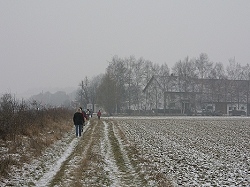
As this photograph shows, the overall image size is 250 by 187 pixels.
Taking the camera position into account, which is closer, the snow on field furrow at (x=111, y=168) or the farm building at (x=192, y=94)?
the snow on field furrow at (x=111, y=168)

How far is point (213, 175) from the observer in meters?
8.80

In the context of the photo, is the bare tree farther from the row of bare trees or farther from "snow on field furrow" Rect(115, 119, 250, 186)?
"snow on field furrow" Rect(115, 119, 250, 186)

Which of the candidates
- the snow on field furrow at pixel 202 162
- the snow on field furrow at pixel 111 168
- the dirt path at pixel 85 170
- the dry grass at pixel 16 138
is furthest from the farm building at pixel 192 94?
the dirt path at pixel 85 170

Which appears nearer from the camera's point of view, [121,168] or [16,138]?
[121,168]

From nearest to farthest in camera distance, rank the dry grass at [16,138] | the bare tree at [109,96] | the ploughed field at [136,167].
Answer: the ploughed field at [136,167]
the dry grass at [16,138]
the bare tree at [109,96]

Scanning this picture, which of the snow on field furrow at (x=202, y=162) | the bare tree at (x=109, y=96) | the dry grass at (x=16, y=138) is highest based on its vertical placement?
the bare tree at (x=109, y=96)

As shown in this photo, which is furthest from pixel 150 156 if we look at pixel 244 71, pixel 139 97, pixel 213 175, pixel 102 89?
pixel 244 71

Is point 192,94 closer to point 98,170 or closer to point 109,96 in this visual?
point 109,96

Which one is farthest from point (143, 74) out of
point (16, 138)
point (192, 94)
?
point (16, 138)

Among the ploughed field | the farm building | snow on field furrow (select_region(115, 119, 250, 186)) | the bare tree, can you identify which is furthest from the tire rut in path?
the farm building

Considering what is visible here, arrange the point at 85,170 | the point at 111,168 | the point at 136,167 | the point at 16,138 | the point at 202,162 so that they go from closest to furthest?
the point at 85,170 → the point at 111,168 → the point at 136,167 → the point at 202,162 → the point at 16,138

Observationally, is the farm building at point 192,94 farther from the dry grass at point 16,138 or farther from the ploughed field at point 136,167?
the ploughed field at point 136,167

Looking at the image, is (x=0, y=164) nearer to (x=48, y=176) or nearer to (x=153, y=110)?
(x=48, y=176)

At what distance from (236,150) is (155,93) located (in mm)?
62681
